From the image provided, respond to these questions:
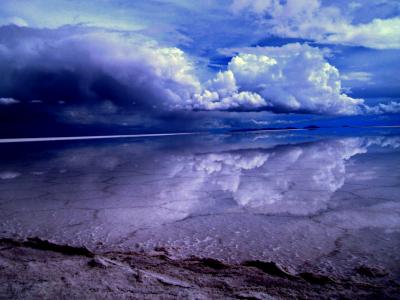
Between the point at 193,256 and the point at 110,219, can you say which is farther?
the point at 110,219

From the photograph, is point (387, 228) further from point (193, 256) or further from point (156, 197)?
point (156, 197)

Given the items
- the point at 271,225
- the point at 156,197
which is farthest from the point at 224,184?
the point at 271,225

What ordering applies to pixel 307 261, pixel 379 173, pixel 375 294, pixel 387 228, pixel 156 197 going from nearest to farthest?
pixel 375 294 → pixel 307 261 → pixel 387 228 → pixel 156 197 → pixel 379 173

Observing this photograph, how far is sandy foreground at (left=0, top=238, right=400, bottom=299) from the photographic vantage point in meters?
1.44

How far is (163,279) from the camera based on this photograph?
159cm

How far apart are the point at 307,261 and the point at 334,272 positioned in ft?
0.53

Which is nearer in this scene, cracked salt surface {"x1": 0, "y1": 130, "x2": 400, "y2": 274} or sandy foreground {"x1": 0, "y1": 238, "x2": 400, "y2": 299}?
sandy foreground {"x1": 0, "y1": 238, "x2": 400, "y2": 299}

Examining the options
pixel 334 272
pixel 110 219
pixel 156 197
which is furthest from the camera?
pixel 156 197

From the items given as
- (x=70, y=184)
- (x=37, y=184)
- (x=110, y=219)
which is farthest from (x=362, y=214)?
(x=37, y=184)

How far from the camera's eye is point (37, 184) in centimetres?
404

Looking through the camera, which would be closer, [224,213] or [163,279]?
[163,279]

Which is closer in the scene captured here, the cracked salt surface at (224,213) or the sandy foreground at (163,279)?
A: the sandy foreground at (163,279)

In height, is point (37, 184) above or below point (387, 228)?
below

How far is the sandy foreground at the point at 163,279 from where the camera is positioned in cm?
144
